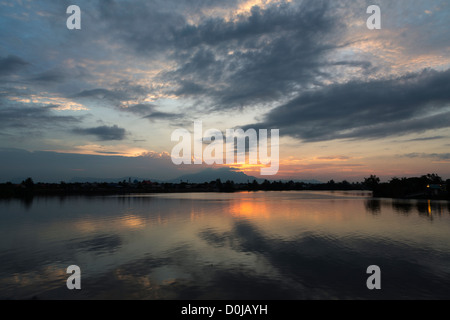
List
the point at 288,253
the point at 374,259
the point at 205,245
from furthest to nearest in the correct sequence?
the point at 205,245
the point at 288,253
the point at 374,259

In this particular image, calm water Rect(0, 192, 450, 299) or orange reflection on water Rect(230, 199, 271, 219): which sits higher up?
calm water Rect(0, 192, 450, 299)

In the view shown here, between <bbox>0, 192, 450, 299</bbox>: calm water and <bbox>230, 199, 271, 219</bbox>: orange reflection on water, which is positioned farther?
<bbox>230, 199, 271, 219</bbox>: orange reflection on water

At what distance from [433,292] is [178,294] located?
15.1 m

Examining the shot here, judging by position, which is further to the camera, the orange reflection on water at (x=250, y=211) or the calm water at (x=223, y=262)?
the orange reflection on water at (x=250, y=211)

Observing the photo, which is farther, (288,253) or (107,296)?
(288,253)

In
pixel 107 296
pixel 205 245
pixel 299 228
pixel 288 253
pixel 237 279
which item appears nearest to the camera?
pixel 107 296

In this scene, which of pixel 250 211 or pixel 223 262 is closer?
pixel 223 262

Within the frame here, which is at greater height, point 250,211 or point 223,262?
point 223,262

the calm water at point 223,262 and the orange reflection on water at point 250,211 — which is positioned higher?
the calm water at point 223,262

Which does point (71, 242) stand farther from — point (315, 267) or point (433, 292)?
point (433, 292)
